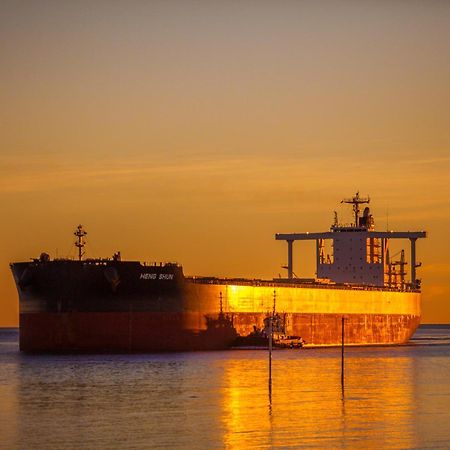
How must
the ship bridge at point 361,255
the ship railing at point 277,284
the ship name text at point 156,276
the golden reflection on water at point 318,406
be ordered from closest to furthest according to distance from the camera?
the golden reflection on water at point 318,406 → the ship name text at point 156,276 → the ship railing at point 277,284 → the ship bridge at point 361,255

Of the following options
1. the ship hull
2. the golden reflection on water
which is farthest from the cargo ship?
the golden reflection on water

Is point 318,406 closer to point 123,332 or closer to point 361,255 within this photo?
point 123,332

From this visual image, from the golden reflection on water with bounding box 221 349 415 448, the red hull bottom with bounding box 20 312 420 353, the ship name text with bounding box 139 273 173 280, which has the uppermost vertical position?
the ship name text with bounding box 139 273 173 280

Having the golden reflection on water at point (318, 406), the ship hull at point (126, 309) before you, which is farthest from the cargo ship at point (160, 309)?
the golden reflection on water at point (318, 406)

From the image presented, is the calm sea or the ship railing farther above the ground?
the ship railing

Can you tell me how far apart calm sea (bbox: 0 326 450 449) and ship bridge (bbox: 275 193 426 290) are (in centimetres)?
3421

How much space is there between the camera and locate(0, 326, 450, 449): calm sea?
3659 cm

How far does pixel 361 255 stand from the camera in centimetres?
10600

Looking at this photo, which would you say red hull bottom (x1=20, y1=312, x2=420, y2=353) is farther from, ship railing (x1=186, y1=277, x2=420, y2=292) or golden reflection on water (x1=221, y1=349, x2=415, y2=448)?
golden reflection on water (x1=221, y1=349, x2=415, y2=448)

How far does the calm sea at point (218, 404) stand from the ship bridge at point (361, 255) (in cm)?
3421

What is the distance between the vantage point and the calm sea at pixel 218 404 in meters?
36.6

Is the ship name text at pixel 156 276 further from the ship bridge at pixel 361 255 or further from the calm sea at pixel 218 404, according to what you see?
the ship bridge at pixel 361 255

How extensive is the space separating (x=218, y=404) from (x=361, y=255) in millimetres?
61461

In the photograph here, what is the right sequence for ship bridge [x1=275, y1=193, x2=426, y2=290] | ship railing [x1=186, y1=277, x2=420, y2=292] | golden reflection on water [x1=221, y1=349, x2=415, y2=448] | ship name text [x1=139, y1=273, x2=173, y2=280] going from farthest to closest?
ship bridge [x1=275, y1=193, x2=426, y2=290]
ship railing [x1=186, y1=277, x2=420, y2=292]
ship name text [x1=139, y1=273, x2=173, y2=280]
golden reflection on water [x1=221, y1=349, x2=415, y2=448]
